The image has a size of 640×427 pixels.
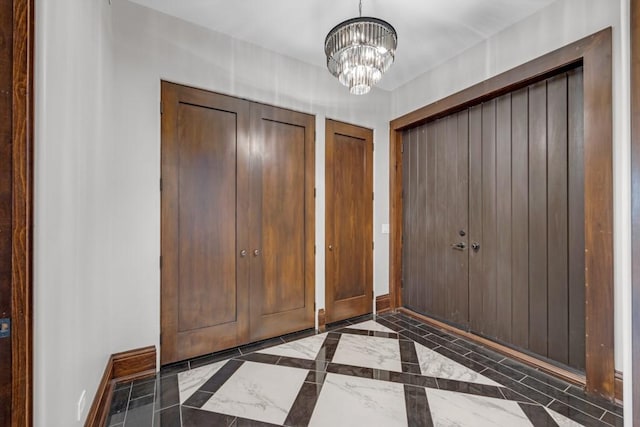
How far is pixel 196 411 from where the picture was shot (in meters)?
1.85

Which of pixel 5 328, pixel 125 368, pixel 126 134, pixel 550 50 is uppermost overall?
pixel 550 50

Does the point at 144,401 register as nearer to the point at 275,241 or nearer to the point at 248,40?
the point at 275,241

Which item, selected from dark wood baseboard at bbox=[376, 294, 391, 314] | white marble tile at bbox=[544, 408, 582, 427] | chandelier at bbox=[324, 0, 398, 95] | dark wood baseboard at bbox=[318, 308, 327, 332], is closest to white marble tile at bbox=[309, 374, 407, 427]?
white marble tile at bbox=[544, 408, 582, 427]

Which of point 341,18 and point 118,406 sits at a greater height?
point 341,18

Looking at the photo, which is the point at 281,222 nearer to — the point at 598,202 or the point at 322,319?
the point at 322,319

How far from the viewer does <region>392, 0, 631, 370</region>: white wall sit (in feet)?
6.27

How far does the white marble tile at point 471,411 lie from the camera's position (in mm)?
1734

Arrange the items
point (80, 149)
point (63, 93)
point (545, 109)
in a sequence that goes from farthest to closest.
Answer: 1. point (545, 109)
2. point (80, 149)
3. point (63, 93)

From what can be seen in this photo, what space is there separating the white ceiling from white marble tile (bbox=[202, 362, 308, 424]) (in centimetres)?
289

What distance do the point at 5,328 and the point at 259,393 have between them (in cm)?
153

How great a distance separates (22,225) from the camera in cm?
97

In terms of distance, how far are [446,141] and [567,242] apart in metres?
1.48

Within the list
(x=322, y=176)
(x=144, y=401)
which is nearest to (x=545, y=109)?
(x=322, y=176)

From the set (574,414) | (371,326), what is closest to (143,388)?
(371,326)
